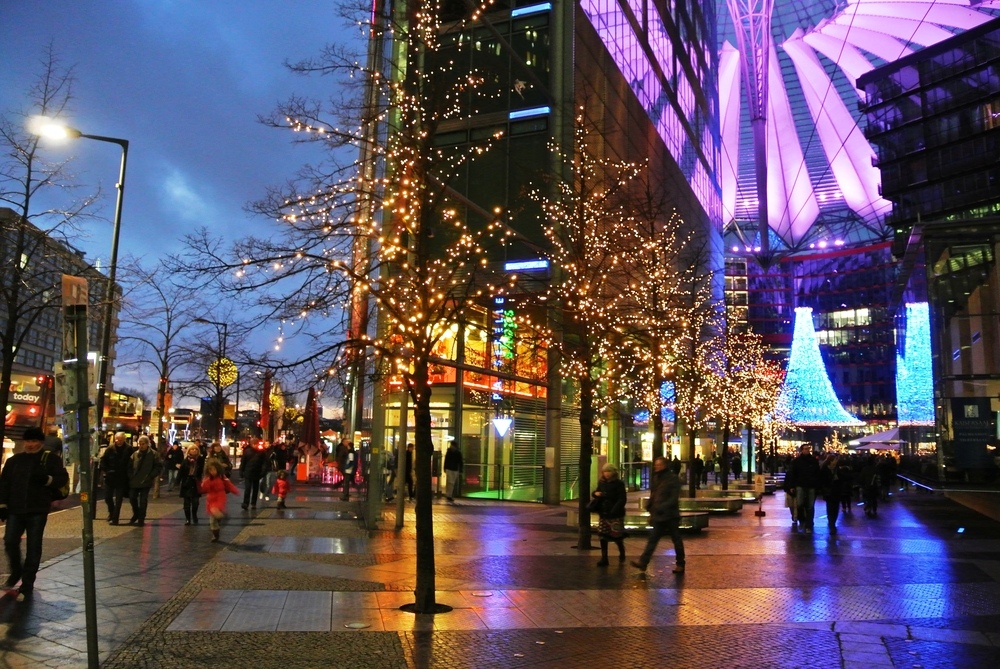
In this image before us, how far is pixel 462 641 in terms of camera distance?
25.9ft

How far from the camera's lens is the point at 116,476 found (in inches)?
674

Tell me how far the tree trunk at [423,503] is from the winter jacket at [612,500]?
408 cm

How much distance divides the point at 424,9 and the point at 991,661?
10005 mm

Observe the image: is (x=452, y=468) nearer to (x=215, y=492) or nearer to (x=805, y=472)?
(x=805, y=472)

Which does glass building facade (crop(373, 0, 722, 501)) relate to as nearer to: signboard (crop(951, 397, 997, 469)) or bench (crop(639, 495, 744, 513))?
bench (crop(639, 495, 744, 513))

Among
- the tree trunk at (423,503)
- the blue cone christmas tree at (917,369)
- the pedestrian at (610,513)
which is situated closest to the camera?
the tree trunk at (423,503)

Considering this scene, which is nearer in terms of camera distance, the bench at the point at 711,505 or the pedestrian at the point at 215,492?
the pedestrian at the point at 215,492

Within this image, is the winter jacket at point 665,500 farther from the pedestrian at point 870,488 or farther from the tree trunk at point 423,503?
the pedestrian at point 870,488

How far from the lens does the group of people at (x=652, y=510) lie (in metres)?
12.3

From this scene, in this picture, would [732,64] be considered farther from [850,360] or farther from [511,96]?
[511,96]

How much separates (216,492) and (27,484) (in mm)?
5966

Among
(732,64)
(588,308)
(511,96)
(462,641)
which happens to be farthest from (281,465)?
(732,64)

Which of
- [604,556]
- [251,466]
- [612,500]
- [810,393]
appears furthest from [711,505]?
[810,393]

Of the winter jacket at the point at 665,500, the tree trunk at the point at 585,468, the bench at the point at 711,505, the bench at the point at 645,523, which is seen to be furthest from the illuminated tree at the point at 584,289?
the bench at the point at 711,505
